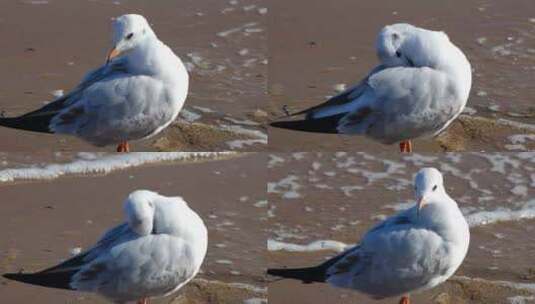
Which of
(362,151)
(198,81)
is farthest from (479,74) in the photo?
(198,81)

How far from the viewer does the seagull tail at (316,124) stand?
288 inches

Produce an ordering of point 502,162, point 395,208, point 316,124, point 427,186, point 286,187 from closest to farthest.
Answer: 1. point 427,186
2. point 316,124
3. point 395,208
4. point 286,187
5. point 502,162

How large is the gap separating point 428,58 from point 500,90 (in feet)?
3.41

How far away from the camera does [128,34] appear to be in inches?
284

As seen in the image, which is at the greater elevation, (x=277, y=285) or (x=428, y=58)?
(x=428, y=58)

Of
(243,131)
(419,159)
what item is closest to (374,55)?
(419,159)

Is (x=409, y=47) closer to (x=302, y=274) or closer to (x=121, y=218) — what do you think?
(x=302, y=274)

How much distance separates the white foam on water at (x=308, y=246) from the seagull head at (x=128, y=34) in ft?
3.45

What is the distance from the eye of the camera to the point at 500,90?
8109 millimetres

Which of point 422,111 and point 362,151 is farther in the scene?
point 362,151

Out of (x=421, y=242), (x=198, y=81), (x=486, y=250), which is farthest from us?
(x=198, y=81)

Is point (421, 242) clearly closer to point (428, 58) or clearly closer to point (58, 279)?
point (428, 58)

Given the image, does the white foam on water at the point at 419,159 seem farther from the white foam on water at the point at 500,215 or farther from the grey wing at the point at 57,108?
the grey wing at the point at 57,108

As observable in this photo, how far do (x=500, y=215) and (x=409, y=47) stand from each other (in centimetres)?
105
